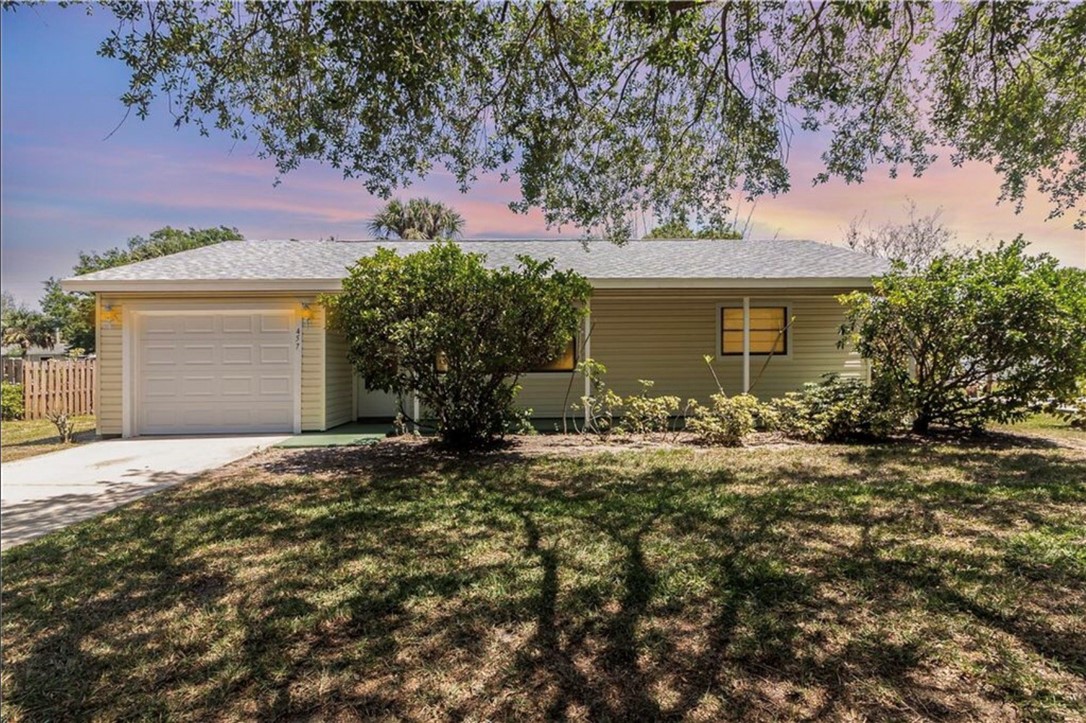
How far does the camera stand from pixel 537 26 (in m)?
5.89

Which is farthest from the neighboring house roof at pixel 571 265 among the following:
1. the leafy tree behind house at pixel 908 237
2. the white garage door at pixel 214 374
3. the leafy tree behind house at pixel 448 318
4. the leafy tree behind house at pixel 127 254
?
the leafy tree behind house at pixel 127 254

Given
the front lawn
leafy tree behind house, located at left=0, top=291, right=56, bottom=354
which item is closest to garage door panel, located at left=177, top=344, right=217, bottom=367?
the front lawn

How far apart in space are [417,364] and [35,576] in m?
3.95

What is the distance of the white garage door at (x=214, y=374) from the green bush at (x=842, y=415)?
8.22m

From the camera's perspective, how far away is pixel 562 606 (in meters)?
3.01

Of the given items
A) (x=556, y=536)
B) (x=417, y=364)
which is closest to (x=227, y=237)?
(x=417, y=364)

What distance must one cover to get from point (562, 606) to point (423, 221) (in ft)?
77.5

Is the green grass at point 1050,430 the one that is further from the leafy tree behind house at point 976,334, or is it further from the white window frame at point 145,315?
the white window frame at point 145,315

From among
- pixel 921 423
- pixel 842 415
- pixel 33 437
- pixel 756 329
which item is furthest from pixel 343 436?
pixel 921 423

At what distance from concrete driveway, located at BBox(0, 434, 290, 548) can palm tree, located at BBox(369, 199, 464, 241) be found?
16.4 meters

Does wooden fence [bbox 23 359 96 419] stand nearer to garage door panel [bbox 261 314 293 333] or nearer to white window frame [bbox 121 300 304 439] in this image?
white window frame [bbox 121 300 304 439]

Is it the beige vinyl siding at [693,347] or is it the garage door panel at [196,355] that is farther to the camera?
the beige vinyl siding at [693,347]

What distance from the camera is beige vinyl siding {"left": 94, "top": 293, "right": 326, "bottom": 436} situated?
917 cm

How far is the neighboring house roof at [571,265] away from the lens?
9055 millimetres
